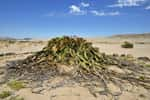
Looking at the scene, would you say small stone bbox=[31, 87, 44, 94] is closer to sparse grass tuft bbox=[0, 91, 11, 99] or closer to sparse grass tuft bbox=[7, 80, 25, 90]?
sparse grass tuft bbox=[7, 80, 25, 90]

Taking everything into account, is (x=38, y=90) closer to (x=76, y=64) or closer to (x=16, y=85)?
(x=16, y=85)

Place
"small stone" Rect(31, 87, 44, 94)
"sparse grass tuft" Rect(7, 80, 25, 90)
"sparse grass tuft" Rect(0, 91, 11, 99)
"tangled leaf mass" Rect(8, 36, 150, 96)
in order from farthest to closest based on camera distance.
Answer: "tangled leaf mass" Rect(8, 36, 150, 96)
"sparse grass tuft" Rect(7, 80, 25, 90)
"small stone" Rect(31, 87, 44, 94)
"sparse grass tuft" Rect(0, 91, 11, 99)

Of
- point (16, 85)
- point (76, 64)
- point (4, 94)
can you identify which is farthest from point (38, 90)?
point (76, 64)

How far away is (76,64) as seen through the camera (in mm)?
7488

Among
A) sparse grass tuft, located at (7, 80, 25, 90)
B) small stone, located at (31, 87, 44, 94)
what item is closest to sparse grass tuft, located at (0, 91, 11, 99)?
sparse grass tuft, located at (7, 80, 25, 90)

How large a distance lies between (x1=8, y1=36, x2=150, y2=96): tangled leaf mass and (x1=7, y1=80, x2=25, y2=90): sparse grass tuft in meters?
0.53

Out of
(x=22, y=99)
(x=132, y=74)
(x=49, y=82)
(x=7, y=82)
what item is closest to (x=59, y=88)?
(x=49, y=82)

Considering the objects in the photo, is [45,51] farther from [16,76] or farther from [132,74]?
[132,74]

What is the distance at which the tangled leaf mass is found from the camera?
695cm

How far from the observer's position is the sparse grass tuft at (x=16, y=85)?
6.20 metres

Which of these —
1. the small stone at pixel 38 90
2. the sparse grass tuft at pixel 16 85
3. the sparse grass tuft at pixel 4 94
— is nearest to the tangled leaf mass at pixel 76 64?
the sparse grass tuft at pixel 16 85

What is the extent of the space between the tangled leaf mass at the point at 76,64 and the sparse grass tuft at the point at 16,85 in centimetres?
53

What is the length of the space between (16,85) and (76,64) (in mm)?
1976

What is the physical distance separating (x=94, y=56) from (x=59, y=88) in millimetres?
2331
